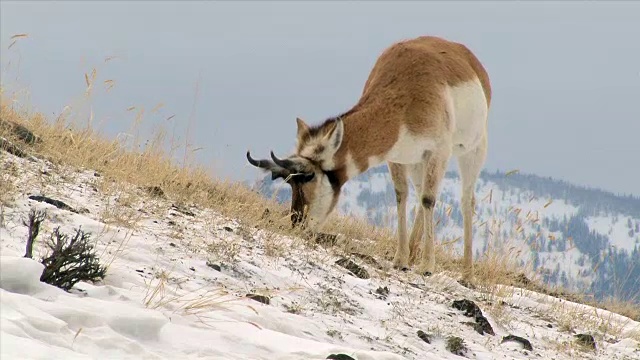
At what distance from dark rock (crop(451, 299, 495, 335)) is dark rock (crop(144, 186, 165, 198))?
9.44ft

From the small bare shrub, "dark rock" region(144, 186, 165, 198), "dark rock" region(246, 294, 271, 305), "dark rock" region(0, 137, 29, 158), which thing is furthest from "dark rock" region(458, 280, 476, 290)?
the small bare shrub

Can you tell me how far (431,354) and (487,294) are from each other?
272 centimetres

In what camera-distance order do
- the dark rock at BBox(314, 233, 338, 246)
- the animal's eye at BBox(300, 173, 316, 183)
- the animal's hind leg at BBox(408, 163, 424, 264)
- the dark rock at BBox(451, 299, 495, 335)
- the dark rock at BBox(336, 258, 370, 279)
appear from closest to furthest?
the dark rock at BBox(451, 299, 495, 335) → the dark rock at BBox(336, 258, 370, 279) → the animal's eye at BBox(300, 173, 316, 183) → the dark rock at BBox(314, 233, 338, 246) → the animal's hind leg at BBox(408, 163, 424, 264)

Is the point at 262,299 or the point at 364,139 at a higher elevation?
the point at 364,139

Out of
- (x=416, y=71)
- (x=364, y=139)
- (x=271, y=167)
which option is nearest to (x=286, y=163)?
(x=271, y=167)

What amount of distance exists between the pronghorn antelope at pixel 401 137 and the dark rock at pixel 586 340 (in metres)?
1.72

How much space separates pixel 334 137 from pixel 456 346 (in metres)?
2.49

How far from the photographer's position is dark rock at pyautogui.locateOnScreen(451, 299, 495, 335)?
5539 millimetres

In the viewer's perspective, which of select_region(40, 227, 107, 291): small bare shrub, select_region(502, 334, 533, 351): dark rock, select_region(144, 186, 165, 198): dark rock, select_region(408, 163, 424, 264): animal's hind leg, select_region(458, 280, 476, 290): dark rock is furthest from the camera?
select_region(408, 163, 424, 264): animal's hind leg

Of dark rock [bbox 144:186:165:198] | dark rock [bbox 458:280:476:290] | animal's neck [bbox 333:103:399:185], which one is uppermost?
animal's neck [bbox 333:103:399:185]

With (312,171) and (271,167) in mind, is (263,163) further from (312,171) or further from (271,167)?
(312,171)

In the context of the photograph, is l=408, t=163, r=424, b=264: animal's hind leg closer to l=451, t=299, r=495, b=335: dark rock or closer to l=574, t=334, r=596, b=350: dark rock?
l=451, t=299, r=495, b=335: dark rock

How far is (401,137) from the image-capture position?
7.00 metres

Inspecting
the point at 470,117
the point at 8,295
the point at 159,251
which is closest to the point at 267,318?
the point at 159,251
